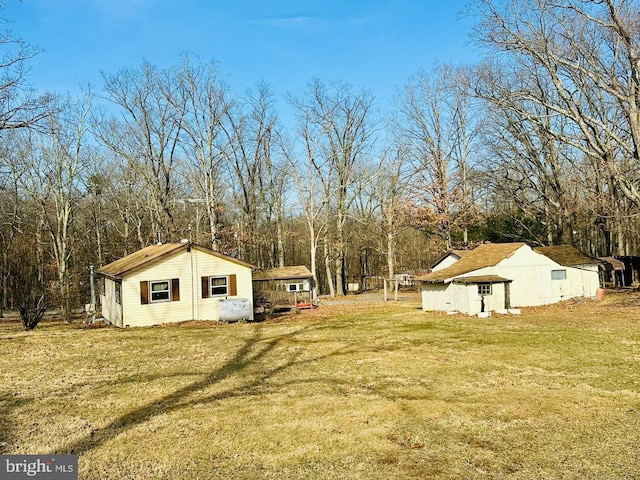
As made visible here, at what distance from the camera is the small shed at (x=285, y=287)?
2949 cm

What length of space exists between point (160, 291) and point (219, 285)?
9.18ft

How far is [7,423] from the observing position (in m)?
7.69

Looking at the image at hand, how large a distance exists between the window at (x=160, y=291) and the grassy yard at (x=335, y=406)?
18.3ft

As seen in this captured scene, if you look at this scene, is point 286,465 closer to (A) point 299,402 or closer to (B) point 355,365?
(A) point 299,402

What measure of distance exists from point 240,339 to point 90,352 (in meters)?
4.75

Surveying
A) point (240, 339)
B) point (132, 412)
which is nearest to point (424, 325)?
point (240, 339)

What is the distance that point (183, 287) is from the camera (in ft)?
72.5

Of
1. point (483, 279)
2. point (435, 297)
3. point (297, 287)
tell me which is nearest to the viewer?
point (483, 279)

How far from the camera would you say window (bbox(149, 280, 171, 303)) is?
70.6 ft

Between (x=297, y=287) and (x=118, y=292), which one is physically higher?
(x=118, y=292)

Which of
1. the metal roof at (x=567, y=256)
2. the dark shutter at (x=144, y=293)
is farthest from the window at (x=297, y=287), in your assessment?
the metal roof at (x=567, y=256)

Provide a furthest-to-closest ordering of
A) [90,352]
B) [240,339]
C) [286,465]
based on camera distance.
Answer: [240,339]
[90,352]
[286,465]

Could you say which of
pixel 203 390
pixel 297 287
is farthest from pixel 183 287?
pixel 203 390

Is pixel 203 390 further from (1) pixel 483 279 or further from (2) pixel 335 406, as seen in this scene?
(1) pixel 483 279
